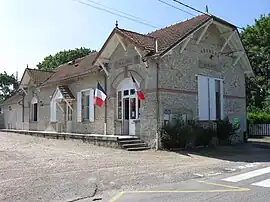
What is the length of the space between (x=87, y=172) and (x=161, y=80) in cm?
854

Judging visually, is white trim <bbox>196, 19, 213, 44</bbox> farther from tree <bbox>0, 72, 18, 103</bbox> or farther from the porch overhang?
tree <bbox>0, 72, 18, 103</bbox>

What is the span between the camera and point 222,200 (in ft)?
23.2

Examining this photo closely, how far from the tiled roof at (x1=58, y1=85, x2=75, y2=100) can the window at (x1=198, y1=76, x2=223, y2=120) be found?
31.8 ft

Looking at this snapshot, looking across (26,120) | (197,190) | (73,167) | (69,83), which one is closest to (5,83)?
(26,120)

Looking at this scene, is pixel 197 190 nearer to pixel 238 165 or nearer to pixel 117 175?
pixel 117 175

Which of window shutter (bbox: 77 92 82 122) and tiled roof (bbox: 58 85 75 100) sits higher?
tiled roof (bbox: 58 85 75 100)

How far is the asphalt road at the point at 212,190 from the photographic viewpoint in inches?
289

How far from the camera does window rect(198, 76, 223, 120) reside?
20.5m

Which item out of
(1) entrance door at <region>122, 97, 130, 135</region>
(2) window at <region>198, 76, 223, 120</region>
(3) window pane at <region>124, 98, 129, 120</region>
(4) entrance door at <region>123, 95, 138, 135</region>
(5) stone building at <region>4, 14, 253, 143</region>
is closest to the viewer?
(5) stone building at <region>4, 14, 253, 143</region>

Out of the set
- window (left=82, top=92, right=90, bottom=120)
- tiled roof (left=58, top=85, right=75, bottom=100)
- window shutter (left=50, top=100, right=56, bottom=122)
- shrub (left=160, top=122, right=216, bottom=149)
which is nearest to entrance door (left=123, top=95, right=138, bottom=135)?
shrub (left=160, top=122, right=216, bottom=149)

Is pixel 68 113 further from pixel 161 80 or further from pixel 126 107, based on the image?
pixel 161 80

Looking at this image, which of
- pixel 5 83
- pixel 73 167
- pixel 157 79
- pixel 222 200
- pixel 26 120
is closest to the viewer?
pixel 222 200

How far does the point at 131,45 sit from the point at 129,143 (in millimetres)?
5610

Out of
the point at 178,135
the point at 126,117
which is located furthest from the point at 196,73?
the point at 126,117
